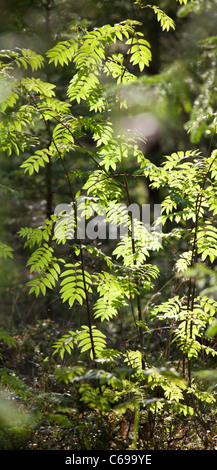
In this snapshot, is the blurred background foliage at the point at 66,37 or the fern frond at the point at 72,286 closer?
the fern frond at the point at 72,286

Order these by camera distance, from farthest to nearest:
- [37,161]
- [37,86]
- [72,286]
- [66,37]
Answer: [66,37] → [37,161] → [72,286] → [37,86]

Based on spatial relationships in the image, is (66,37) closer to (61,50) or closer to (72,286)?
(61,50)

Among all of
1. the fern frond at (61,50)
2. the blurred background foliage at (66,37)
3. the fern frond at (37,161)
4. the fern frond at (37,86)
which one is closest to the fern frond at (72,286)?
the fern frond at (37,161)

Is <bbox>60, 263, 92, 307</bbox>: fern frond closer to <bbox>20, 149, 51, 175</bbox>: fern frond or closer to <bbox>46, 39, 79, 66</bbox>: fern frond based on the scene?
<bbox>20, 149, 51, 175</bbox>: fern frond

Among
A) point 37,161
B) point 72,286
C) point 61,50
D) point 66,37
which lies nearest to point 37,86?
point 61,50

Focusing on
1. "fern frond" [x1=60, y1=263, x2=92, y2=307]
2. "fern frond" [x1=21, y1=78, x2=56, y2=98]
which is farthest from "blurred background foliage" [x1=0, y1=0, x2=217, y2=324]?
"fern frond" [x1=21, y1=78, x2=56, y2=98]

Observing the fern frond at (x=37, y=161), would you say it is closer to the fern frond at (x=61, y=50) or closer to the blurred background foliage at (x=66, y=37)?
the fern frond at (x=61, y=50)

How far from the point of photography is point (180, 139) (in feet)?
25.3

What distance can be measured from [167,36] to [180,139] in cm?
213

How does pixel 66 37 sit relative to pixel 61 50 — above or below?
above

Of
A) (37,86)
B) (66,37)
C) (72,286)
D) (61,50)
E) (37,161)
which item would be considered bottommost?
(72,286)

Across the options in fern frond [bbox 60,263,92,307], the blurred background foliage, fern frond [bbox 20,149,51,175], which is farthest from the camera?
the blurred background foliage
